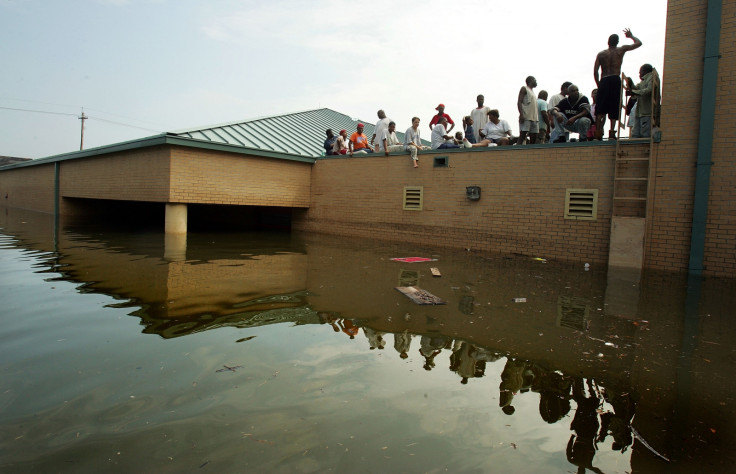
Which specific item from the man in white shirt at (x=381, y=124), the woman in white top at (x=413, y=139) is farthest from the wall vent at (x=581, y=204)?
the man in white shirt at (x=381, y=124)

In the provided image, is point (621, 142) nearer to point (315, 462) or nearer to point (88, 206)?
point (315, 462)

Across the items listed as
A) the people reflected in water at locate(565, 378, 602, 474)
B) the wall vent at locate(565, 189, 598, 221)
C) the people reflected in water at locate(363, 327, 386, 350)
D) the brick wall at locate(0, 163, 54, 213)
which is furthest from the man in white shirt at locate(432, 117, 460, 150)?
the brick wall at locate(0, 163, 54, 213)

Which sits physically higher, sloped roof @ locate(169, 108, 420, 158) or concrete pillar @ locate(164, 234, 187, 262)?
sloped roof @ locate(169, 108, 420, 158)

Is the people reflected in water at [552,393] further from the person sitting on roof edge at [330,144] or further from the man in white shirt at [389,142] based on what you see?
the person sitting on roof edge at [330,144]

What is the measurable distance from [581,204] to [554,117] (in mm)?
2443

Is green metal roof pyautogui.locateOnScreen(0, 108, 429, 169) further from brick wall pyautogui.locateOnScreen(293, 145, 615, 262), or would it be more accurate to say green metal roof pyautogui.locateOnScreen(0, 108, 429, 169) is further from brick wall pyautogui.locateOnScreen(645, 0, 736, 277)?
brick wall pyautogui.locateOnScreen(645, 0, 736, 277)

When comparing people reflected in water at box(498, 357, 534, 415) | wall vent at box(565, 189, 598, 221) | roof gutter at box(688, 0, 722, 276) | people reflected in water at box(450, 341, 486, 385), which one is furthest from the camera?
wall vent at box(565, 189, 598, 221)

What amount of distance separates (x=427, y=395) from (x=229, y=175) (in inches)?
457

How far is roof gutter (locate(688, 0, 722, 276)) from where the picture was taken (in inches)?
321

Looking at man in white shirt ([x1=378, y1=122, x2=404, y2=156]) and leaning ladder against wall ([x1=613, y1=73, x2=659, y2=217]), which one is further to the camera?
man in white shirt ([x1=378, y1=122, x2=404, y2=156])

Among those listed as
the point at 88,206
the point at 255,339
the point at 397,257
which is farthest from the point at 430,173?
the point at 88,206

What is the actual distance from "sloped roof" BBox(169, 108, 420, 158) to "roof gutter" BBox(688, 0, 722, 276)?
35.1 feet

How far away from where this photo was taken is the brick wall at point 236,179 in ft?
39.7

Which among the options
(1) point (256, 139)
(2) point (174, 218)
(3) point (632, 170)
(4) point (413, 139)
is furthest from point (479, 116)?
(2) point (174, 218)
